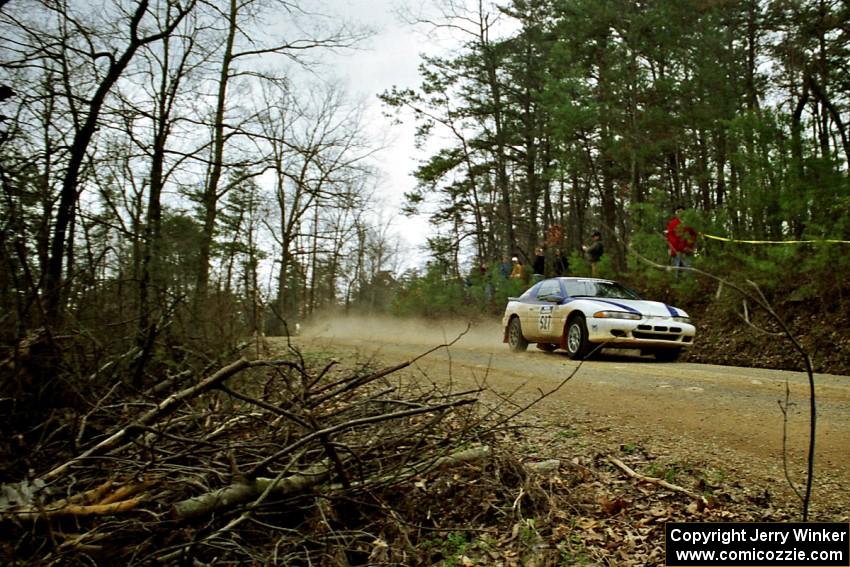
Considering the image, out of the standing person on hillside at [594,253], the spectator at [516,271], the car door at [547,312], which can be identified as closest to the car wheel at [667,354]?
the car door at [547,312]

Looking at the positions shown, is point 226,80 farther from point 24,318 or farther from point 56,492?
point 56,492

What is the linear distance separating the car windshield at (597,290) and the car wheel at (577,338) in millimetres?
766

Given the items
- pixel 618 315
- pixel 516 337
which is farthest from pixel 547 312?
pixel 618 315

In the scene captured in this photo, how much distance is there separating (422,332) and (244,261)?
19043 mm

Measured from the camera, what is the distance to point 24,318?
5270mm

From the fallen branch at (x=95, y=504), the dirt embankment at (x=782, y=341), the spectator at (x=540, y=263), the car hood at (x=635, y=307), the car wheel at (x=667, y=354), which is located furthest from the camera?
the spectator at (x=540, y=263)

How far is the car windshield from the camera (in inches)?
502

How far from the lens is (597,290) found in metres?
12.9

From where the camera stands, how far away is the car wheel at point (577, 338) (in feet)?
38.4

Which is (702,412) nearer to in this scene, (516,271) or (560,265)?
(560,265)

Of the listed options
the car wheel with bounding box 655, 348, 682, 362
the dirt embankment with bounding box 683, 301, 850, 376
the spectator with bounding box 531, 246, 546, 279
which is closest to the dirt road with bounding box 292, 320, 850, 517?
the car wheel with bounding box 655, 348, 682, 362

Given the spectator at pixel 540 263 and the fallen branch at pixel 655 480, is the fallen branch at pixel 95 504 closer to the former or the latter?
the fallen branch at pixel 655 480

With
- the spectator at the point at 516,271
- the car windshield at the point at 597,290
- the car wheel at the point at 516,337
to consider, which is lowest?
the car wheel at the point at 516,337

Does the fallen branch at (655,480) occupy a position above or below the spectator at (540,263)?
below
